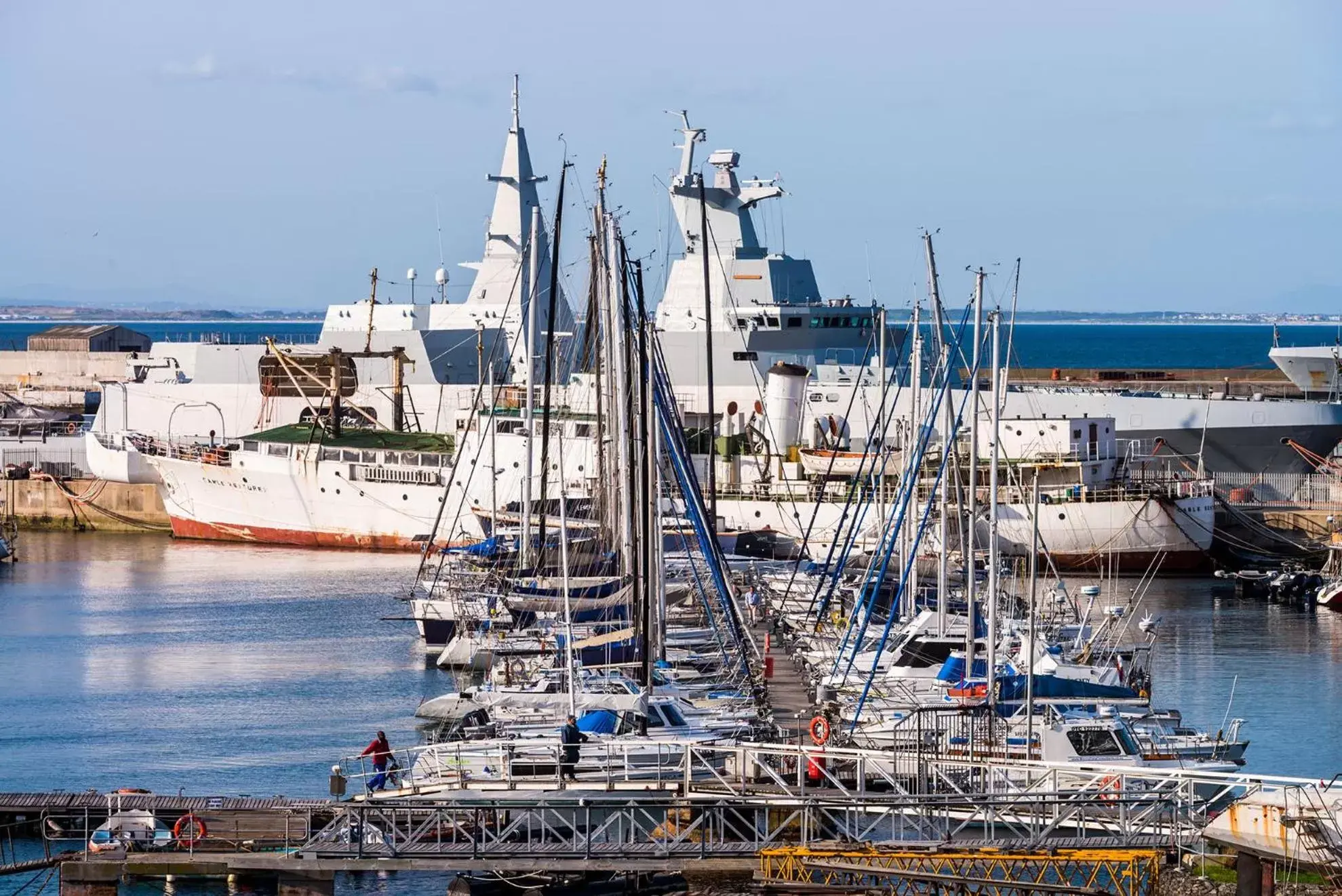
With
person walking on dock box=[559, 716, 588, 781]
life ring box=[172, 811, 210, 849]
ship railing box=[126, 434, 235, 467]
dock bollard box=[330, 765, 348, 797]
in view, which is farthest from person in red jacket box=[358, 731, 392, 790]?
ship railing box=[126, 434, 235, 467]

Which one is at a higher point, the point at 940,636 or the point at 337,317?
the point at 337,317

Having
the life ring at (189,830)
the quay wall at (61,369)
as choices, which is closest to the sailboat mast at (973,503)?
the life ring at (189,830)

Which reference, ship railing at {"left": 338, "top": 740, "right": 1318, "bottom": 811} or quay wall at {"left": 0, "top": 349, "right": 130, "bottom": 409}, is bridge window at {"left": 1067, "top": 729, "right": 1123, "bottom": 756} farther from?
quay wall at {"left": 0, "top": 349, "right": 130, "bottom": 409}

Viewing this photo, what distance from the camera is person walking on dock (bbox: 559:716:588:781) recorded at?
19.3 metres

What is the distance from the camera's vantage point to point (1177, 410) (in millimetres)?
47656

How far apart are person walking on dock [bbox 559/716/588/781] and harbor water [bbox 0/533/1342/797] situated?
3.75 meters

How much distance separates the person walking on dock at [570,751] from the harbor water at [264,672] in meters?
3.75

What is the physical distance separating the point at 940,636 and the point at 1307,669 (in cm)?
818

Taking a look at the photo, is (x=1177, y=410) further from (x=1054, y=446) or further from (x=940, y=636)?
(x=940, y=636)

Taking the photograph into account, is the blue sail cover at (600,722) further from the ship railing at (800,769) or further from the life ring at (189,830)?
the life ring at (189,830)

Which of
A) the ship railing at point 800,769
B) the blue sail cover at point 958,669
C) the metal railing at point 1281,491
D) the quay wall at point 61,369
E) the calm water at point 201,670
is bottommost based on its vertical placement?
the calm water at point 201,670

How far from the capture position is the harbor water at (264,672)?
2441cm

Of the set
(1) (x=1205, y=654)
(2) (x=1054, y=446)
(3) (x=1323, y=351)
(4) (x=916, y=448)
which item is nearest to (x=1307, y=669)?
(1) (x=1205, y=654)

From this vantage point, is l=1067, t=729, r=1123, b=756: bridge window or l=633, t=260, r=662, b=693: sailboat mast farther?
l=633, t=260, r=662, b=693: sailboat mast
